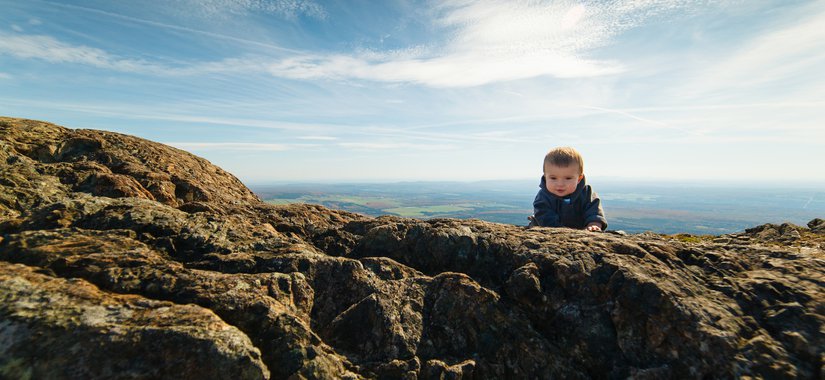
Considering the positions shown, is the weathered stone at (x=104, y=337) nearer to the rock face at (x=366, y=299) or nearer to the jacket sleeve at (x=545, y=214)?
the rock face at (x=366, y=299)

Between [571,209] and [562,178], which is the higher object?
[562,178]

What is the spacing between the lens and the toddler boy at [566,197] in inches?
495

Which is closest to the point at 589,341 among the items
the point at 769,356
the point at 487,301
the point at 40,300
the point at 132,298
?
the point at 487,301

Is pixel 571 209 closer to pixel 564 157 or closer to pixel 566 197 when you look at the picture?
pixel 566 197

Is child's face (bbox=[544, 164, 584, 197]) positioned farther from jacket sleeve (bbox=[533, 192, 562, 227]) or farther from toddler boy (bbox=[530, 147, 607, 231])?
jacket sleeve (bbox=[533, 192, 562, 227])

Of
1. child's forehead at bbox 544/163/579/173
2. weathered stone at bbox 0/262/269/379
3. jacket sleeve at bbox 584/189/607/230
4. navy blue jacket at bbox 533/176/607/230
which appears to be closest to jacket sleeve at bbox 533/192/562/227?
navy blue jacket at bbox 533/176/607/230

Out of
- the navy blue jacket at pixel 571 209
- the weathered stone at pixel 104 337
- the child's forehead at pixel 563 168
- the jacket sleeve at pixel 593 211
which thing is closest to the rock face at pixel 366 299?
the weathered stone at pixel 104 337

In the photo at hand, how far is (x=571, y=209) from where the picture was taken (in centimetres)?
1329

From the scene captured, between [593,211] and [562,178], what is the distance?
173 centimetres

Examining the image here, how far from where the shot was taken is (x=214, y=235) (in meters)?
7.48

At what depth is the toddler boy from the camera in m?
12.6

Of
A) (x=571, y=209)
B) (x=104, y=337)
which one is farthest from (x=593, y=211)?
(x=104, y=337)

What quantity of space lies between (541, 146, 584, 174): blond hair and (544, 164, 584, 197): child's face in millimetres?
141

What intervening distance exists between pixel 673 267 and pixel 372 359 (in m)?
6.31
